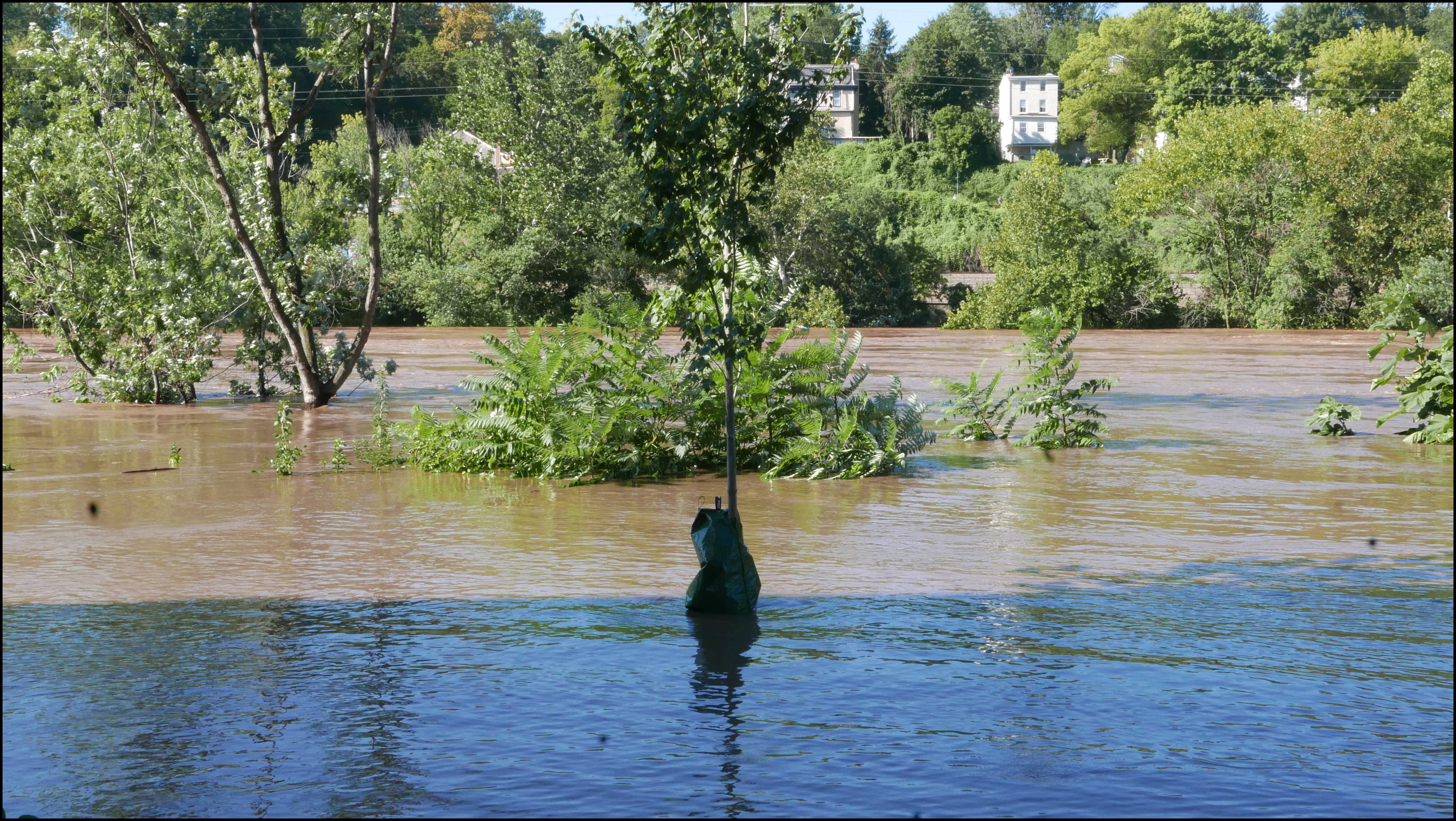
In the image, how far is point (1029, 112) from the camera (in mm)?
120750

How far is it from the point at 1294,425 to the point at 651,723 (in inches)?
606

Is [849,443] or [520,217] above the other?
[520,217]

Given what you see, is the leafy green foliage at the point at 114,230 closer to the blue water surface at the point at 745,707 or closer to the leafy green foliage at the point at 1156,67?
the blue water surface at the point at 745,707

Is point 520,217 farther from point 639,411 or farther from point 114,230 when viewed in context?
point 639,411

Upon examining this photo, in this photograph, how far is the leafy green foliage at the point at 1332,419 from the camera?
708 inches

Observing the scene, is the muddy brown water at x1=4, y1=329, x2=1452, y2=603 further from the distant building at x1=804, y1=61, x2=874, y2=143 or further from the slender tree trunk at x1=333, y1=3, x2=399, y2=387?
the distant building at x1=804, y1=61, x2=874, y2=143

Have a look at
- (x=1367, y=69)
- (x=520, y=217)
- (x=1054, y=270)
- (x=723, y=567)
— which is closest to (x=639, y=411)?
(x=723, y=567)

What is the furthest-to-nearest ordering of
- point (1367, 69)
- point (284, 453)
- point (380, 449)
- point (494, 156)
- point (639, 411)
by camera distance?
1. point (1367, 69)
2. point (494, 156)
3. point (380, 449)
4. point (284, 453)
5. point (639, 411)

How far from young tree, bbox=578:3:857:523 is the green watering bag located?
0.42 feet

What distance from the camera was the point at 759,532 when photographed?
1140 cm

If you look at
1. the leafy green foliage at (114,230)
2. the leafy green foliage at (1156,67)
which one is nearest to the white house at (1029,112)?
the leafy green foliage at (1156,67)

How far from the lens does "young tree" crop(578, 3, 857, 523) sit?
848 cm

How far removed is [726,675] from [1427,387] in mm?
13040

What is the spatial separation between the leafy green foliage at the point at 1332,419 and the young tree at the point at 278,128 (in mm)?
12603
